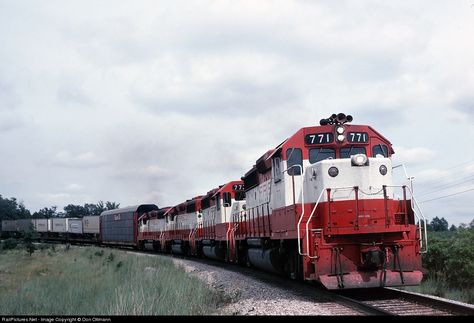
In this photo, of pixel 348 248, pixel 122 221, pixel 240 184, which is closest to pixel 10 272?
pixel 240 184

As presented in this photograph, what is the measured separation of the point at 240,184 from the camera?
953 inches

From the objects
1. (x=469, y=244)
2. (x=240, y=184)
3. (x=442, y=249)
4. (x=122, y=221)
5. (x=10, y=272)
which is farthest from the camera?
(x=122, y=221)

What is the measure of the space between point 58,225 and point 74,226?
536 centimetres

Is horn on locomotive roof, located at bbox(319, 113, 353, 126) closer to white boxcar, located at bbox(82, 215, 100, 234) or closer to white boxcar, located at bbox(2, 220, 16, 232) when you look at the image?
white boxcar, located at bbox(82, 215, 100, 234)

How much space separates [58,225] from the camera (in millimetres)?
67188

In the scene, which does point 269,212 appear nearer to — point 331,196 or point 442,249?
point 331,196

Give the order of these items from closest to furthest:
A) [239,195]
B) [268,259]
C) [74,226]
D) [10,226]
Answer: [268,259], [239,195], [74,226], [10,226]

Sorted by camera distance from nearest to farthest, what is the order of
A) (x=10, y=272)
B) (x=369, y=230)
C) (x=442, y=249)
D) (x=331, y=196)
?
1. (x=369, y=230)
2. (x=331, y=196)
3. (x=442, y=249)
4. (x=10, y=272)

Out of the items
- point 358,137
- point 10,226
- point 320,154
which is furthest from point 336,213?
point 10,226

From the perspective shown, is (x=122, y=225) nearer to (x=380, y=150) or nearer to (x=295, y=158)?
(x=295, y=158)

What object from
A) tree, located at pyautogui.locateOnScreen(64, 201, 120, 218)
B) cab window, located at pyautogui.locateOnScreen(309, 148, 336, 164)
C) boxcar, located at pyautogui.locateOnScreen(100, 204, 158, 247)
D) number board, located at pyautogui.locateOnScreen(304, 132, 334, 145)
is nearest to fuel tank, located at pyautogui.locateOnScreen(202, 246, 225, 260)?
cab window, located at pyautogui.locateOnScreen(309, 148, 336, 164)

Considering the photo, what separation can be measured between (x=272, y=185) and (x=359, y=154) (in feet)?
10.8

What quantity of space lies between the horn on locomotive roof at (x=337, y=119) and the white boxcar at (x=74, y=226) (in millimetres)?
54107

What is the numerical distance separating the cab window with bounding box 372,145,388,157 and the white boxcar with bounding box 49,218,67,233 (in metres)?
58.6
